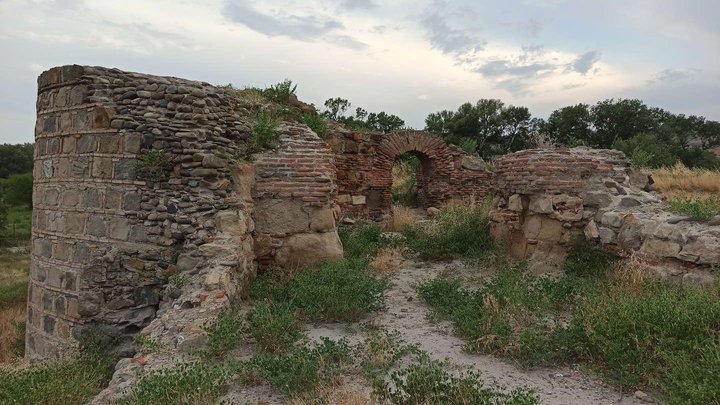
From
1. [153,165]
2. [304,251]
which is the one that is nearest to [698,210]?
[304,251]

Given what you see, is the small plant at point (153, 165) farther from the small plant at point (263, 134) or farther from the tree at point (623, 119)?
the tree at point (623, 119)

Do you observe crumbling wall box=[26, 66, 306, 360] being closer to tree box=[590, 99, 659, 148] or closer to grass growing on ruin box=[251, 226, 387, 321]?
grass growing on ruin box=[251, 226, 387, 321]

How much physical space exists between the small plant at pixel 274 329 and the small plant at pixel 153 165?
2051 mm

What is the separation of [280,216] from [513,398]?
408 cm

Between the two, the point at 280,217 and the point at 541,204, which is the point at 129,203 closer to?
the point at 280,217

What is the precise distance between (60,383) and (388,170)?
898cm

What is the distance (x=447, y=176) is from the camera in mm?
13164

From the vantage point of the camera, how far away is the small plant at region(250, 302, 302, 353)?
4254 mm

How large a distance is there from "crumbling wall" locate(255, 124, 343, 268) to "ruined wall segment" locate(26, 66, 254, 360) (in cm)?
38

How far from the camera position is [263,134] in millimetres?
6633

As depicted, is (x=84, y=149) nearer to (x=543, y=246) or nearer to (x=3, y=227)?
(x=543, y=246)

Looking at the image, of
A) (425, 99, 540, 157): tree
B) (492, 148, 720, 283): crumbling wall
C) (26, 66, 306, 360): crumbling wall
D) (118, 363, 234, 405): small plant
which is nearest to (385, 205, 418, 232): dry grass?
(492, 148, 720, 283): crumbling wall

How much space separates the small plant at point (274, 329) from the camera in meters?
4.25

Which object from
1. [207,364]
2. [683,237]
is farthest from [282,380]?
[683,237]
